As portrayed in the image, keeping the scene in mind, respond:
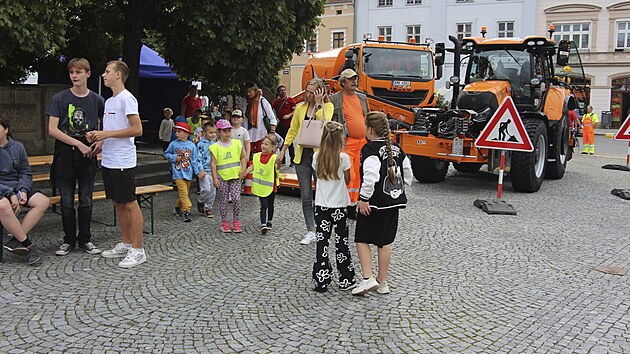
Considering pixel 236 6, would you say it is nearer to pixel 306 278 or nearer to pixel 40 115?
pixel 40 115

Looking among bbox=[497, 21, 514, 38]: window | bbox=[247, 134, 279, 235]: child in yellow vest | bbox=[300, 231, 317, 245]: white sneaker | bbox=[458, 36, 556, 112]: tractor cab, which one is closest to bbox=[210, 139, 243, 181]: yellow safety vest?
bbox=[247, 134, 279, 235]: child in yellow vest

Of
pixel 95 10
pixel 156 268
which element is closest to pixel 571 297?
pixel 156 268

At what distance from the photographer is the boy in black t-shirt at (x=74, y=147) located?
6102 millimetres

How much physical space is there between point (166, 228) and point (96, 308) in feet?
9.95

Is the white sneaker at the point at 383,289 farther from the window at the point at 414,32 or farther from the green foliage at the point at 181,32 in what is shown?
the window at the point at 414,32

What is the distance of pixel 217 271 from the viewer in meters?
5.81

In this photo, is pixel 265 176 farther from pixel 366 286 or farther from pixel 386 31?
pixel 386 31

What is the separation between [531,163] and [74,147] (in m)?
7.78

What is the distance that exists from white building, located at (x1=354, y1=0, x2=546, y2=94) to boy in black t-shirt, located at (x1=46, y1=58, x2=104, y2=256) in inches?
1467

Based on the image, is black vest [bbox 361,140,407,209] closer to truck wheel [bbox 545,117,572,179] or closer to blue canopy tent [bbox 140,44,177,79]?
truck wheel [bbox 545,117,572,179]

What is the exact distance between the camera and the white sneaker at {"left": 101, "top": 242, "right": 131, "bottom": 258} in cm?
618

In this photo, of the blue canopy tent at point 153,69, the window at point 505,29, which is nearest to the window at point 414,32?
the window at point 505,29

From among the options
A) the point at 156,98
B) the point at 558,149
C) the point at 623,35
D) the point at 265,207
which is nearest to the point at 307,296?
the point at 265,207

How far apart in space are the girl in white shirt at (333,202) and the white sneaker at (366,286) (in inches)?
8.1
